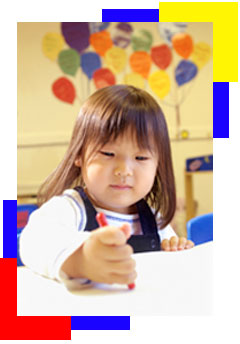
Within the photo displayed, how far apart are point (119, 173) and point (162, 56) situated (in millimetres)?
205

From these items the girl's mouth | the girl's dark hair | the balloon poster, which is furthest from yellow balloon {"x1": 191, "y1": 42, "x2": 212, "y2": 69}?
the girl's mouth

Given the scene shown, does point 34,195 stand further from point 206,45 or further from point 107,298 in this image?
point 206,45

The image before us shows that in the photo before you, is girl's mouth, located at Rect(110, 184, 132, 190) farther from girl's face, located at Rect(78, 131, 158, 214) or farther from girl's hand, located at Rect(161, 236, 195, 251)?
girl's hand, located at Rect(161, 236, 195, 251)

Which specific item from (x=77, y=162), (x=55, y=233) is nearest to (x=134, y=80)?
(x=77, y=162)

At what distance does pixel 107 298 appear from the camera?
455 mm

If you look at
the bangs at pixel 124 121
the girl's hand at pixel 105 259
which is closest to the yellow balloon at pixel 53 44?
the bangs at pixel 124 121

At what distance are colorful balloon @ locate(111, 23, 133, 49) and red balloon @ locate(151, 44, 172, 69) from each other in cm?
4

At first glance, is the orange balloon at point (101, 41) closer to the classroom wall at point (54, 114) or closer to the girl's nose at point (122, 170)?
the classroom wall at point (54, 114)

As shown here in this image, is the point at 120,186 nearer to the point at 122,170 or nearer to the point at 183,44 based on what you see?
the point at 122,170

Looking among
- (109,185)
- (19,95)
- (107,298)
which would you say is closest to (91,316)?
(107,298)

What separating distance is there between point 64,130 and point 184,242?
0.72 feet

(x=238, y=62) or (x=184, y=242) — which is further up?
(x=238, y=62)

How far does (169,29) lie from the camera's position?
0.59 m

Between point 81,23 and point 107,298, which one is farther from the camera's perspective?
point 81,23
